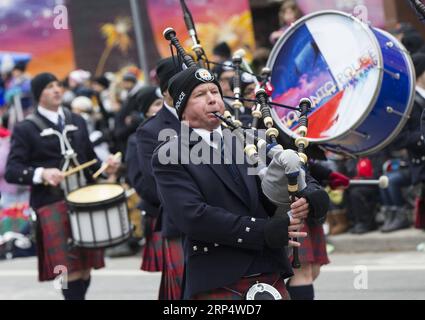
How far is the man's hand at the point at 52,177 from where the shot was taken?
7125 mm

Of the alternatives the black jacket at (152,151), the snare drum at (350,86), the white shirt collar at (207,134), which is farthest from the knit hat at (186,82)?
the black jacket at (152,151)

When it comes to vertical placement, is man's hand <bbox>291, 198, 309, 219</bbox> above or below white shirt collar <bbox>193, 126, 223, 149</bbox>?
below

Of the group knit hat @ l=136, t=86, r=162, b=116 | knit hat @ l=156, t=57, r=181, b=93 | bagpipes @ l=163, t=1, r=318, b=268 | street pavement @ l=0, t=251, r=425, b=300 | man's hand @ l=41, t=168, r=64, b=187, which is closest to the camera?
bagpipes @ l=163, t=1, r=318, b=268

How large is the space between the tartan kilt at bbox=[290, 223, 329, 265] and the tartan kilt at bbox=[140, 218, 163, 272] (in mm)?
1053

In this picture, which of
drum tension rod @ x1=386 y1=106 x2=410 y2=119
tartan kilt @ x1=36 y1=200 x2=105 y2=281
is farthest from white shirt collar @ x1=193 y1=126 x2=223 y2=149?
tartan kilt @ x1=36 y1=200 x2=105 y2=281

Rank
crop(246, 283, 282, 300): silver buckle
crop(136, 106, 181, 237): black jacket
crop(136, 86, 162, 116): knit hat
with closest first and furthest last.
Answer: crop(246, 283, 282, 300): silver buckle, crop(136, 106, 181, 237): black jacket, crop(136, 86, 162, 116): knit hat

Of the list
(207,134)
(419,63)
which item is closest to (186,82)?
(207,134)

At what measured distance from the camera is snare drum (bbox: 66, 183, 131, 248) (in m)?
7.20

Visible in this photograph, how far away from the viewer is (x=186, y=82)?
4.52 metres

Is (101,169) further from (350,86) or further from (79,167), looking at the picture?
(350,86)

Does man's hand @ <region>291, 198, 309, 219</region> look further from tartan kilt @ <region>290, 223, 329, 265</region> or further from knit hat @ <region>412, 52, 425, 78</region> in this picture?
knit hat @ <region>412, 52, 425, 78</region>

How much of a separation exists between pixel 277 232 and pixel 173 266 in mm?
2007
